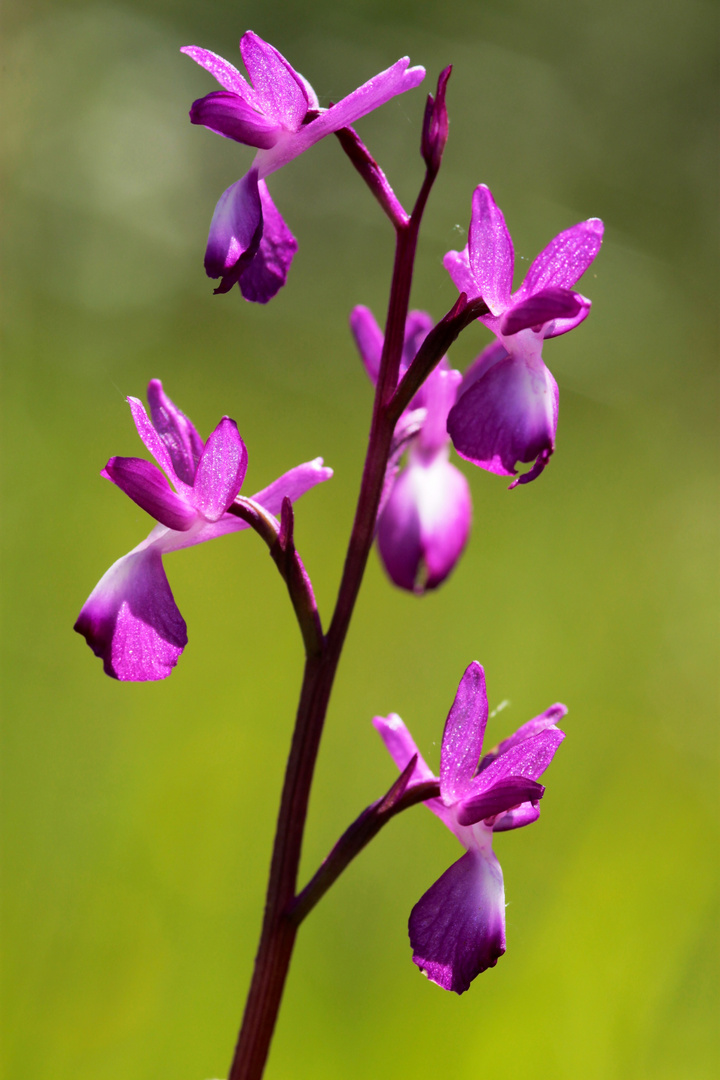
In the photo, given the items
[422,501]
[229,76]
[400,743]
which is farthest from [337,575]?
[229,76]

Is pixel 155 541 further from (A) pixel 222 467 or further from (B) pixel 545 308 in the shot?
(B) pixel 545 308

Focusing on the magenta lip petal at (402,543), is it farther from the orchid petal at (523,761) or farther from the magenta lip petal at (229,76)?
the magenta lip petal at (229,76)

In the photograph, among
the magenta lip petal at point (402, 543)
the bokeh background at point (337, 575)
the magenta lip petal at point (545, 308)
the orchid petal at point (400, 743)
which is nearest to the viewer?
the magenta lip petal at point (545, 308)

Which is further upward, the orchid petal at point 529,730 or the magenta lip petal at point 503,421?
the magenta lip petal at point 503,421

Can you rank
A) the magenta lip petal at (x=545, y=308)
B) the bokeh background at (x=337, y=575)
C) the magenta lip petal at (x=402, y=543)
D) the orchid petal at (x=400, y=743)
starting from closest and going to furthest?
the magenta lip petal at (x=545, y=308) < the orchid petal at (x=400, y=743) < the magenta lip petal at (x=402, y=543) < the bokeh background at (x=337, y=575)

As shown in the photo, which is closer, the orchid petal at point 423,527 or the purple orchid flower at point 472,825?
the purple orchid flower at point 472,825

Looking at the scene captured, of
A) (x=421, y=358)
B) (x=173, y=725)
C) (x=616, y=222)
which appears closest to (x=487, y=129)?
(x=616, y=222)

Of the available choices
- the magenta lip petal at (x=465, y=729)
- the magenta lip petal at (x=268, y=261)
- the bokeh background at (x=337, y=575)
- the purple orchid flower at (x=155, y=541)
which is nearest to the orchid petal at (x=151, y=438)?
the purple orchid flower at (x=155, y=541)
